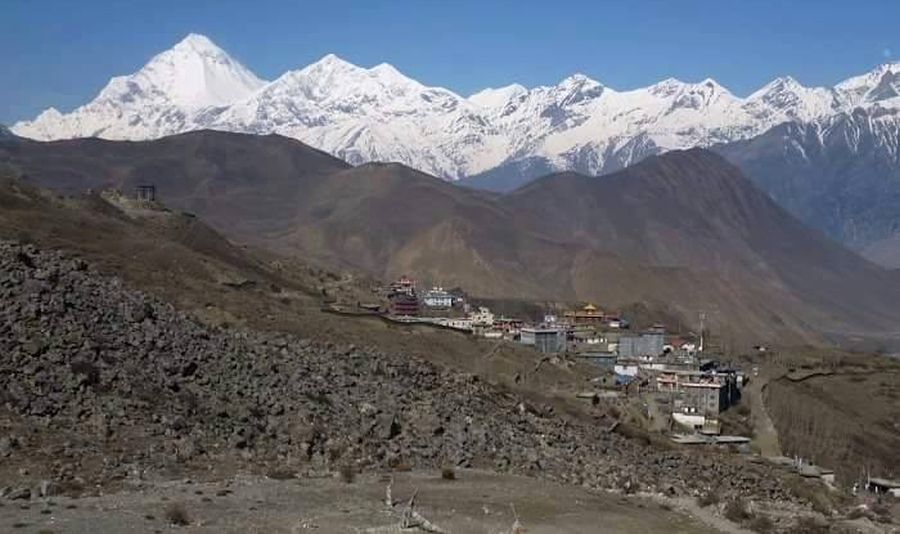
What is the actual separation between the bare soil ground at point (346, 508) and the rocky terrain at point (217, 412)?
96cm

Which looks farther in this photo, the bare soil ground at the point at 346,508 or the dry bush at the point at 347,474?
the dry bush at the point at 347,474

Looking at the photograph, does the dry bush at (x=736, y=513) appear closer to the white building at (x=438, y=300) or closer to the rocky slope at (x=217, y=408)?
the rocky slope at (x=217, y=408)

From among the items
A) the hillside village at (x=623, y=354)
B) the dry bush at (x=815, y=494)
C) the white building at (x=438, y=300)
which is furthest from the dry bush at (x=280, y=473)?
the white building at (x=438, y=300)

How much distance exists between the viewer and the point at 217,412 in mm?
28656

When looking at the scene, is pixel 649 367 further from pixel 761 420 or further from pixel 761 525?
pixel 761 525

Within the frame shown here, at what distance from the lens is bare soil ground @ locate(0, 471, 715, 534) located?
2053 centimetres

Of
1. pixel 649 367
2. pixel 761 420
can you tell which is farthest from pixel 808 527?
pixel 649 367

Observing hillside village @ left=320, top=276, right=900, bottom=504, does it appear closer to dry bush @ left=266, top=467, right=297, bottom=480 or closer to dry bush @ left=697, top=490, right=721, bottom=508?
dry bush @ left=697, top=490, right=721, bottom=508

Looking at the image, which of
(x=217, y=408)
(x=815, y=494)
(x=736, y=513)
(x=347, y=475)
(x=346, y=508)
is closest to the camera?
(x=346, y=508)

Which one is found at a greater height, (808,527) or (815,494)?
(808,527)

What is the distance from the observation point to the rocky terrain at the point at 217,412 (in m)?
25.0

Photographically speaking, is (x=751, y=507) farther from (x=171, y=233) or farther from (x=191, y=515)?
(x=171, y=233)

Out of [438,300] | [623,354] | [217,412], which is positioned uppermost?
[438,300]

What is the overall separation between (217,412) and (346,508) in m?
6.45
